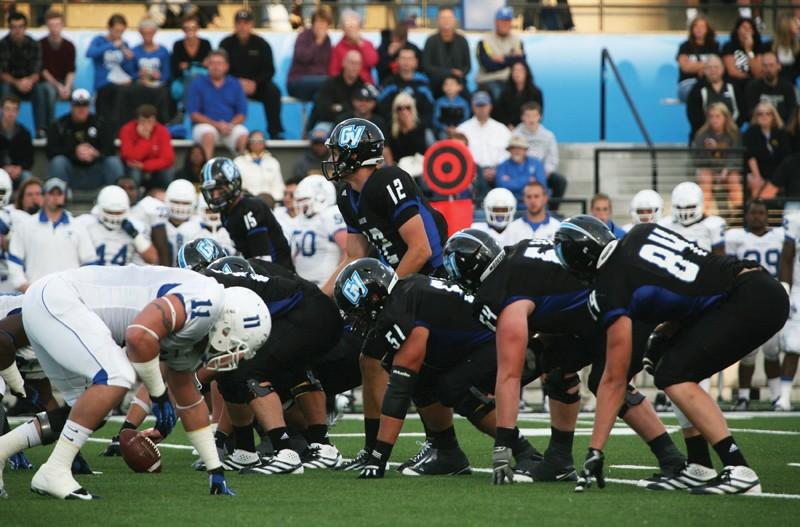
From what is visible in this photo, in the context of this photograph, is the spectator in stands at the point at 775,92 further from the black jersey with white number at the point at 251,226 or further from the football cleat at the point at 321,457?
the football cleat at the point at 321,457

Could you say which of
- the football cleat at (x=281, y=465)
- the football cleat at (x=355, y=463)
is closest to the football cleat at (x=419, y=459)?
the football cleat at (x=355, y=463)

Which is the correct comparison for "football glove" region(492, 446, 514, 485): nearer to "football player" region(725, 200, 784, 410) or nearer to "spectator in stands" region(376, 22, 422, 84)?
"football player" region(725, 200, 784, 410)

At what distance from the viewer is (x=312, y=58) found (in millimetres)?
18547

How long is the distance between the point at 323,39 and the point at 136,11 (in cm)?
428

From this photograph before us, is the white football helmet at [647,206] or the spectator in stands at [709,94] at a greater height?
the spectator in stands at [709,94]

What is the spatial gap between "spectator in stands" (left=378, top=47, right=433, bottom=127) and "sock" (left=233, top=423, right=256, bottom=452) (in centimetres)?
876

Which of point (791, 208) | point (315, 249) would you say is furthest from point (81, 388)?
point (791, 208)

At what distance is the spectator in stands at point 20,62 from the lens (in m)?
17.8

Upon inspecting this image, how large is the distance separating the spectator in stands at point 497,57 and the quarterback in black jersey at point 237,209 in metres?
8.13

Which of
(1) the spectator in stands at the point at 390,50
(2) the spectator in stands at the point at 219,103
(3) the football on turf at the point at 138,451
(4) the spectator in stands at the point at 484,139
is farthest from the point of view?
(1) the spectator in stands at the point at 390,50

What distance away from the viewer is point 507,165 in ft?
54.9

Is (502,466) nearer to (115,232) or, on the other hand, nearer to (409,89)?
(115,232)

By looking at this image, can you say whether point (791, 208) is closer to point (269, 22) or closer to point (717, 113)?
point (717, 113)

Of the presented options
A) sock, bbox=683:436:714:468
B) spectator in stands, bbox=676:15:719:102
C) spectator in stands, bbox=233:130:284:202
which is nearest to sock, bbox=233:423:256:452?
sock, bbox=683:436:714:468
